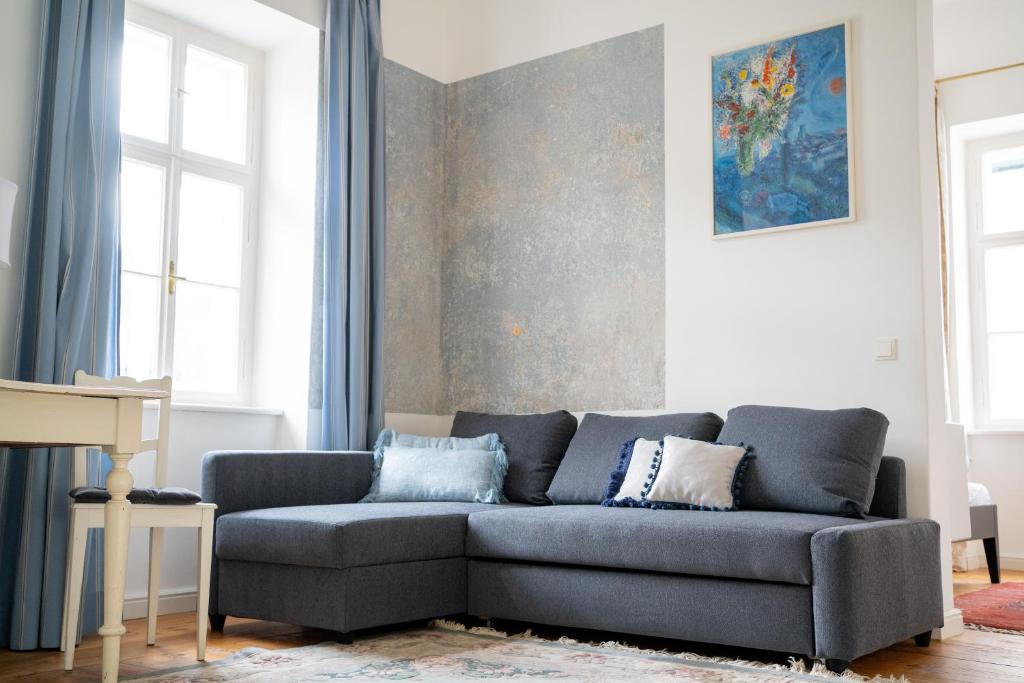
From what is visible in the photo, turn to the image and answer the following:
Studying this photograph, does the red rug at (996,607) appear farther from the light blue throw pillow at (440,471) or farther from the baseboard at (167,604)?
the baseboard at (167,604)

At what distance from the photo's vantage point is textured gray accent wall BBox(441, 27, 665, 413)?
4.56m

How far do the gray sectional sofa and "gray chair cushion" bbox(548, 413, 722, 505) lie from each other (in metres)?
0.01

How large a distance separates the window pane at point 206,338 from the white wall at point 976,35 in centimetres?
458

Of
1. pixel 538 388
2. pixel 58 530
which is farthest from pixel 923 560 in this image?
pixel 58 530

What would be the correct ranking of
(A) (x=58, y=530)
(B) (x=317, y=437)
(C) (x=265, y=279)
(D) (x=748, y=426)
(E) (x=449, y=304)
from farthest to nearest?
(E) (x=449, y=304) → (C) (x=265, y=279) → (B) (x=317, y=437) → (D) (x=748, y=426) → (A) (x=58, y=530)

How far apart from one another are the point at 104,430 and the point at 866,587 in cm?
221

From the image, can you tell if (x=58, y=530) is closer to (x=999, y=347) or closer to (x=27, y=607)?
(x=27, y=607)

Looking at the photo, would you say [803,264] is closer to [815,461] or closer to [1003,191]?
[815,461]

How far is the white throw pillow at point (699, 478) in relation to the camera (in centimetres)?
353

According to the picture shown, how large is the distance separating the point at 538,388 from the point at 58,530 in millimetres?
2266

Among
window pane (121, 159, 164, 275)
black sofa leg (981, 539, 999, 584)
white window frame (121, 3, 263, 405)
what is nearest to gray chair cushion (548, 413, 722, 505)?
white window frame (121, 3, 263, 405)

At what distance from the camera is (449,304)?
528cm

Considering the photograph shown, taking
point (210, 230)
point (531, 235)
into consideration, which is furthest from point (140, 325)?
point (531, 235)

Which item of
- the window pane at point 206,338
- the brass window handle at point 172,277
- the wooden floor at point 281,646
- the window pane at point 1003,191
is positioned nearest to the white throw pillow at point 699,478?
the wooden floor at point 281,646
